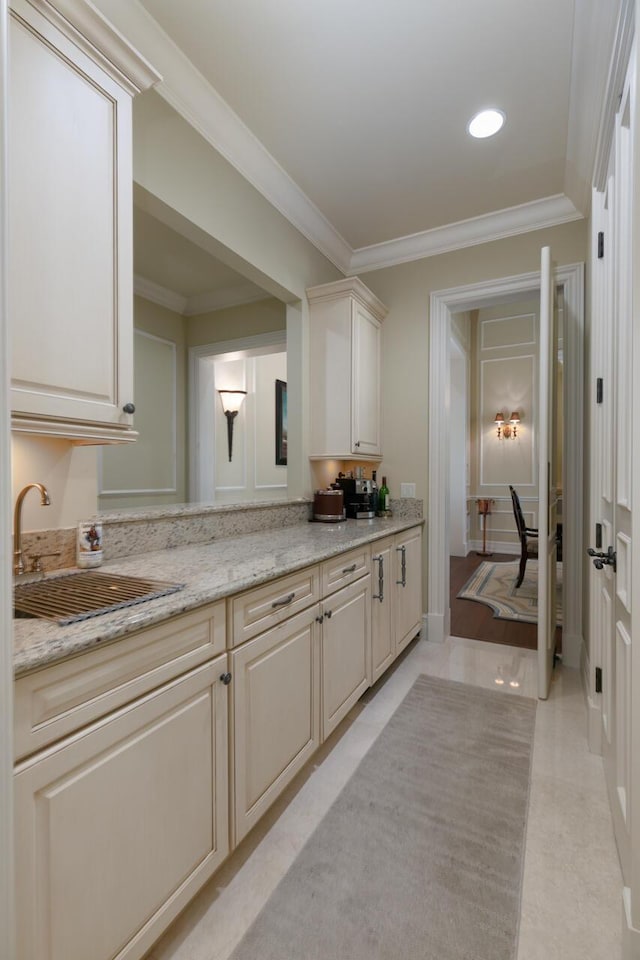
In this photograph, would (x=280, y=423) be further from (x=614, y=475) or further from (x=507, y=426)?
(x=614, y=475)

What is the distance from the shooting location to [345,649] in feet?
6.56

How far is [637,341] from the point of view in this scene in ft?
3.61

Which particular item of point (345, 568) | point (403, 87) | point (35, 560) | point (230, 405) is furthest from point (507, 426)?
point (35, 560)

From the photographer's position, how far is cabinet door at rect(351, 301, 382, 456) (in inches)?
118

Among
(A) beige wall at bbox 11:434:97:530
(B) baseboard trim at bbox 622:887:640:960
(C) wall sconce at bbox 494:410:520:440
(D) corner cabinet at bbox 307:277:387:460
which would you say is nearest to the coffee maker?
(D) corner cabinet at bbox 307:277:387:460

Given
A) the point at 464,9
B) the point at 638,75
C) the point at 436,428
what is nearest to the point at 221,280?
the point at 436,428

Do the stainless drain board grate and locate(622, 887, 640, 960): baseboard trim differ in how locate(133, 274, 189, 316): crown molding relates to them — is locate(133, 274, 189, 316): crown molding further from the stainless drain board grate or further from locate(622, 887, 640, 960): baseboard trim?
locate(622, 887, 640, 960): baseboard trim

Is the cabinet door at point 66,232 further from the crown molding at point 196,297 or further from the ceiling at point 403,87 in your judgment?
the crown molding at point 196,297

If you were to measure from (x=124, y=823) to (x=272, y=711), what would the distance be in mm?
570

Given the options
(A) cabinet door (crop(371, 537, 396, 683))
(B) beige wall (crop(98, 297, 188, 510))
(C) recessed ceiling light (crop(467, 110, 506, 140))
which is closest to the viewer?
(C) recessed ceiling light (crop(467, 110, 506, 140))

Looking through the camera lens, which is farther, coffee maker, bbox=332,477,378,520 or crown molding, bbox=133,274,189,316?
crown molding, bbox=133,274,189,316

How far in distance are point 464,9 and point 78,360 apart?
192 cm

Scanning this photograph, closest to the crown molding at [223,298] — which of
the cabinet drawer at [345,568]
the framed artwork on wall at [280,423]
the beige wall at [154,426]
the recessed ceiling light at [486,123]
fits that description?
the beige wall at [154,426]

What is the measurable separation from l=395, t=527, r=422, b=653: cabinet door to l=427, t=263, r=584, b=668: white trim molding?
186 mm
